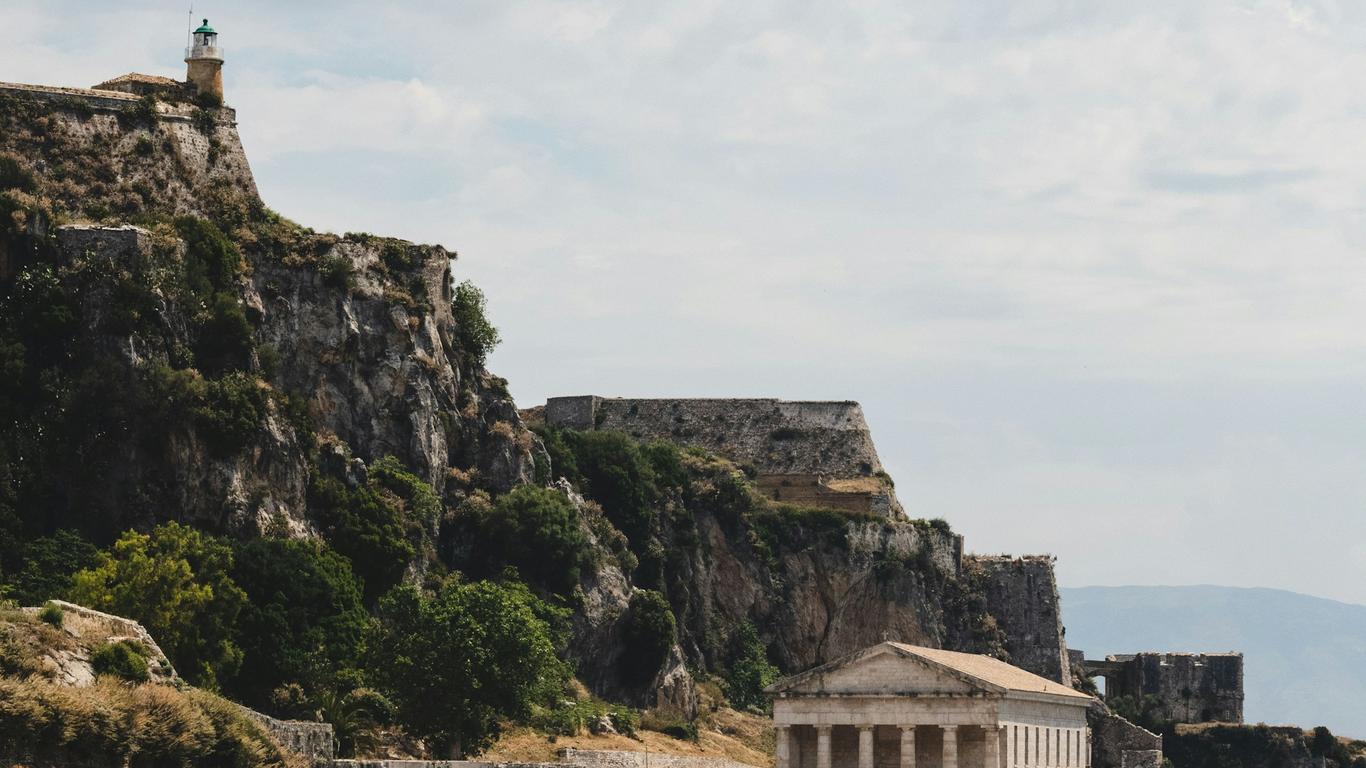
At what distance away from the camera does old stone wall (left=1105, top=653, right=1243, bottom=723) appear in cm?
17412

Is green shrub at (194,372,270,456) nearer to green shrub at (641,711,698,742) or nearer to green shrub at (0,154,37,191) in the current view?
green shrub at (0,154,37,191)

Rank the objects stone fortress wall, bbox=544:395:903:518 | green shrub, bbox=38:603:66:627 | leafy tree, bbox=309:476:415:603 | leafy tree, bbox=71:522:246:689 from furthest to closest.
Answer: stone fortress wall, bbox=544:395:903:518 < leafy tree, bbox=309:476:415:603 < leafy tree, bbox=71:522:246:689 < green shrub, bbox=38:603:66:627

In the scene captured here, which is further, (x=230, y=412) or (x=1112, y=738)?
(x=1112, y=738)

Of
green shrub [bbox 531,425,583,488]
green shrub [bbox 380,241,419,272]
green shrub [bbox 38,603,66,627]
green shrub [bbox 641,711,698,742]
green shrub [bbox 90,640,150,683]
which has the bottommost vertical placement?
green shrub [bbox 90,640,150,683]

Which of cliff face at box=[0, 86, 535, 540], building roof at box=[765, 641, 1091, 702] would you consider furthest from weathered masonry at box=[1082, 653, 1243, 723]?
cliff face at box=[0, 86, 535, 540]

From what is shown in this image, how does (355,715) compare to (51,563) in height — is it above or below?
below

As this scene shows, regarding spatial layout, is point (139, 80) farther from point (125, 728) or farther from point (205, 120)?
point (125, 728)

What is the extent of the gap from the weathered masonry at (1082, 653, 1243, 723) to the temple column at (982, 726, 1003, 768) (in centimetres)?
6940

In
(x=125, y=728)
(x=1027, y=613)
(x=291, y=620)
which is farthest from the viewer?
(x=1027, y=613)

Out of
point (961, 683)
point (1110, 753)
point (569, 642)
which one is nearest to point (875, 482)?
point (1110, 753)

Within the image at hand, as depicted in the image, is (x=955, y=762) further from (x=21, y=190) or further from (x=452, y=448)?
(x=21, y=190)

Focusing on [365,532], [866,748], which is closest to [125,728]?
[365,532]

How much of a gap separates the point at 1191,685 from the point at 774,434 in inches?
1330

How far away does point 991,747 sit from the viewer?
106m
